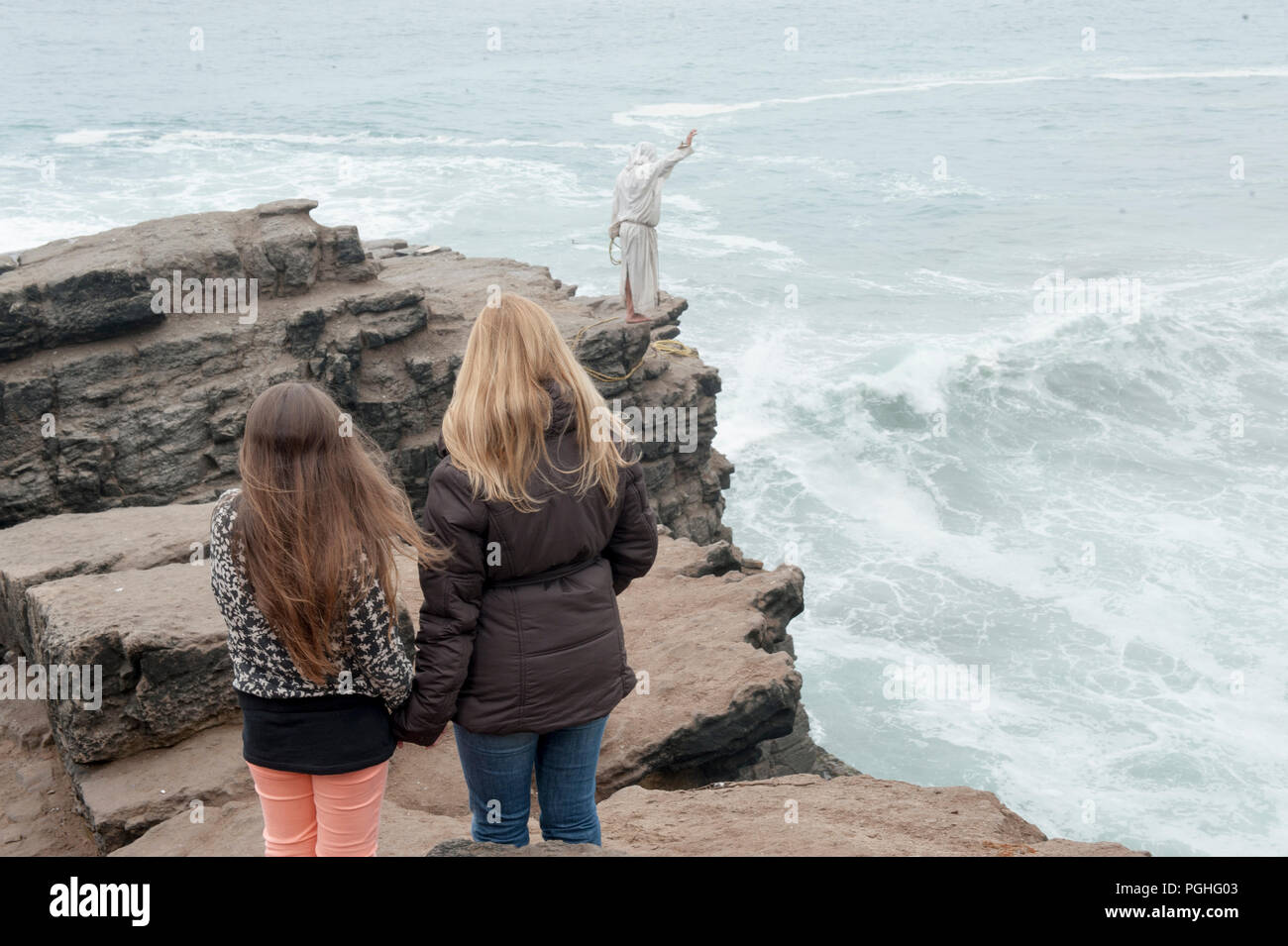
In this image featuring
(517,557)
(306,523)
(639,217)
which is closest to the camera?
(306,523)

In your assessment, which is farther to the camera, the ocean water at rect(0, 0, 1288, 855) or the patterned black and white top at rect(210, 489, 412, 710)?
the ocean water at rect(0, 0, 1288, 855)

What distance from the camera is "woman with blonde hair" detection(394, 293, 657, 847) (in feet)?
11.6

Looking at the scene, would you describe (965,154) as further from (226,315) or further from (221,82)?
(226,315)

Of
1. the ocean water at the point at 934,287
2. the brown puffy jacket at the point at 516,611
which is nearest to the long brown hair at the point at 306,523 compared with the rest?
the brown puffy jacket at the point at 516,611

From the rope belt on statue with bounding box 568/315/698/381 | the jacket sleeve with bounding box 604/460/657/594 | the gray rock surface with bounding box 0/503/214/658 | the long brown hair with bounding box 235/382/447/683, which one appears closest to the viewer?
the long brown hair with bounding box 235/382/447/683

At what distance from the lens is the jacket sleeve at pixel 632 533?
12.5ft

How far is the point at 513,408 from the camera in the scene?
3.54 meters

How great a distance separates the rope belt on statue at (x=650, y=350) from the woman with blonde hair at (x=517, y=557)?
32.3ft

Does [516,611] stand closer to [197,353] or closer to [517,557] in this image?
[517,557]

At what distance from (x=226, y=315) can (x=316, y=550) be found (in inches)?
349

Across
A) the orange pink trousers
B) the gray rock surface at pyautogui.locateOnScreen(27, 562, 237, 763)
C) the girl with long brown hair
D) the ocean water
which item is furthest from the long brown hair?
the ocean water

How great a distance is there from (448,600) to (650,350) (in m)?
11.8

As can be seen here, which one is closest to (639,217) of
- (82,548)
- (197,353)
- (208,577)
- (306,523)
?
(197,353)

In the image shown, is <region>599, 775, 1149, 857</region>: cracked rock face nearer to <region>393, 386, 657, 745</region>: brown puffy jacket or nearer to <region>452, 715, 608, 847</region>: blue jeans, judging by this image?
<region>452, 715, 608, 847</region>: blue jeans
